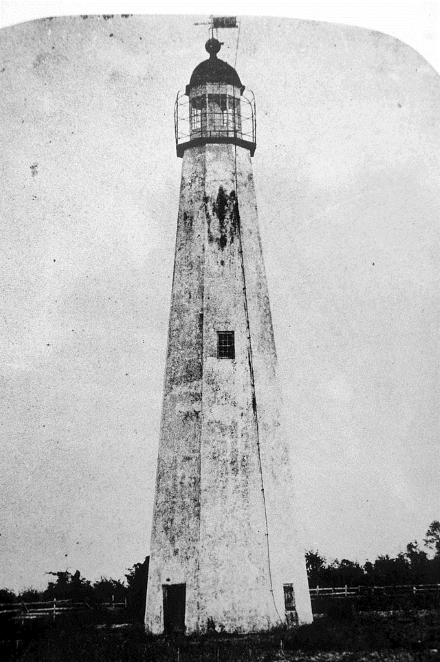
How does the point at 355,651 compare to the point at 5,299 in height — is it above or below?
below

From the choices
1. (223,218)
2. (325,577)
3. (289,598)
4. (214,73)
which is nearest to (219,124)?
(214,73)

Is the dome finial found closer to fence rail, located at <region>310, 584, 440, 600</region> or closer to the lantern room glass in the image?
the lantern room glass

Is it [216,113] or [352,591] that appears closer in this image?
[216,113]

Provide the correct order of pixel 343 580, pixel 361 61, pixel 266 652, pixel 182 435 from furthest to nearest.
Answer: pixel 343 580
pixel 182 435
pixel 361 61
pixel 266 652

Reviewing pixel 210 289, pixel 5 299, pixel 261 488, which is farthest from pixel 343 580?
pixel 5 299

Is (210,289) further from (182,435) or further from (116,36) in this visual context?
(116,36)

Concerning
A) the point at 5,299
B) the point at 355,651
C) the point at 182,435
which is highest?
the point at 5,299

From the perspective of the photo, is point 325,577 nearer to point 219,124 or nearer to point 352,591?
point 352,591
